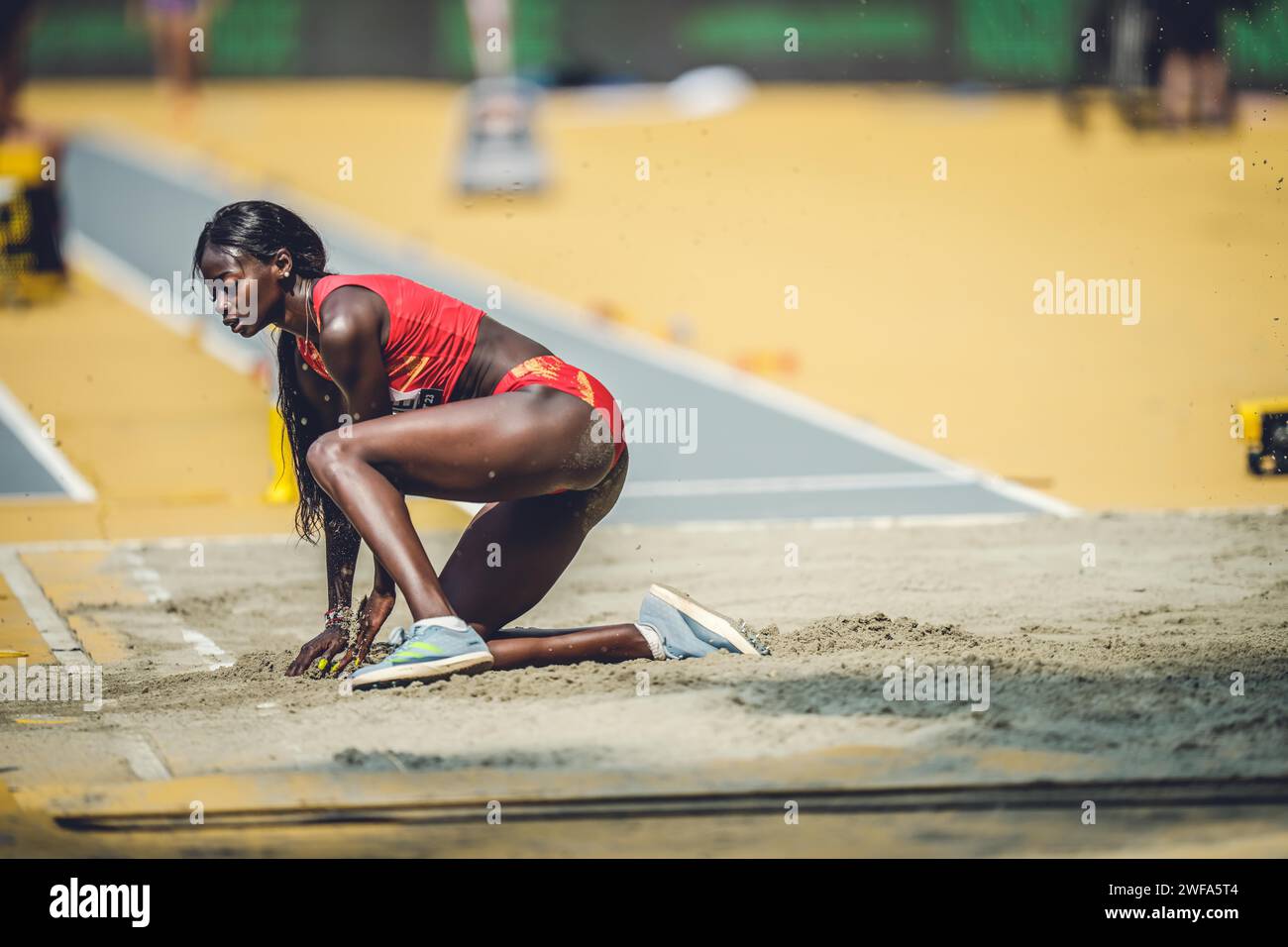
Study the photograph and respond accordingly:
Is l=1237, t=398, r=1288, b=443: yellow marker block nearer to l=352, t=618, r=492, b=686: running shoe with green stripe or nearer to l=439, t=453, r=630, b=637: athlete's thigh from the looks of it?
l=439, t=453, r=630, b=637: athlete's thigh

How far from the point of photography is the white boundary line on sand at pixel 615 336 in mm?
10336

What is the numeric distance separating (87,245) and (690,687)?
1694 cm

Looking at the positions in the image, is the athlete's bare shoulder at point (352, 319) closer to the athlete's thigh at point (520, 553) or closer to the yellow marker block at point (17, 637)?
the athlete's thigh at point (520, 553)

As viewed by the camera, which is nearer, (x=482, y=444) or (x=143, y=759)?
(x=143, y=759)

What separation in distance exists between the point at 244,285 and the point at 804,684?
202 cm

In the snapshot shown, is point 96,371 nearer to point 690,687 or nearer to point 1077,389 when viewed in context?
point 1077,389

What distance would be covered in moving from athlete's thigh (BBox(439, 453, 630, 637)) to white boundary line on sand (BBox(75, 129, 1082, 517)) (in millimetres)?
3878

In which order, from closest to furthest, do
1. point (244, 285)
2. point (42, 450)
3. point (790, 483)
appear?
1. point (244, 285)
2. point (790, 483)
3. point (42, 450)

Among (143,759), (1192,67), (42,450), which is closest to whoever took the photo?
(143,759)

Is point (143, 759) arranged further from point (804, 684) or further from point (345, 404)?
point (804, 684)

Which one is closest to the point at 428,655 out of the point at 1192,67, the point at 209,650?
the point at 209,650

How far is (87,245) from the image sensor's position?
20516 mm

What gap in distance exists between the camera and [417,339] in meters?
5.28
